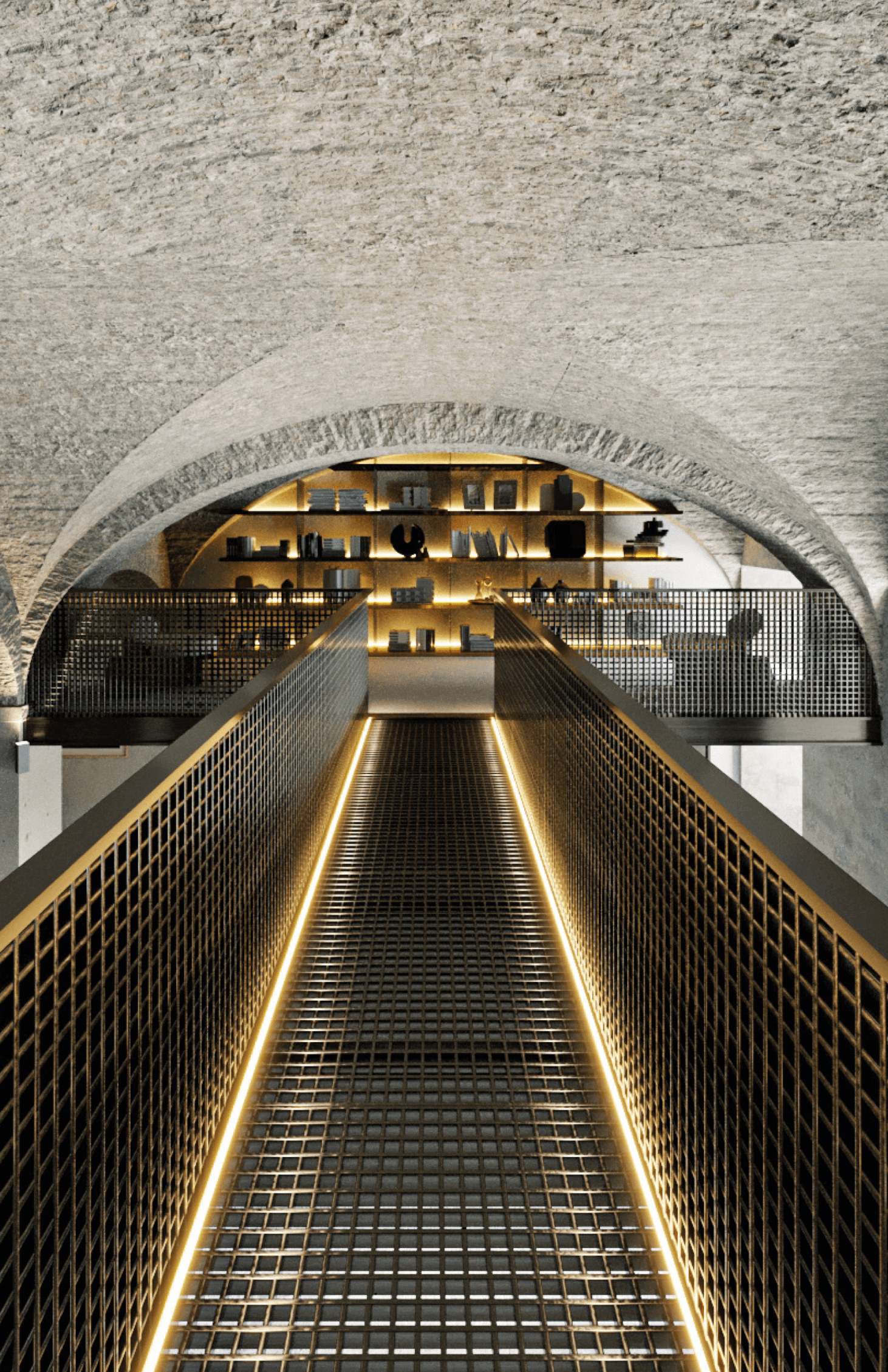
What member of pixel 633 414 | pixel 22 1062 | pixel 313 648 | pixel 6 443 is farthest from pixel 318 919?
pixel 633 414

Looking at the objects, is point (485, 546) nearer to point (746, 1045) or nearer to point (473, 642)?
point (473, 642)

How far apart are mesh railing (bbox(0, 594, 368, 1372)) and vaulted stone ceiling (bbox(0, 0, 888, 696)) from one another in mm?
2186

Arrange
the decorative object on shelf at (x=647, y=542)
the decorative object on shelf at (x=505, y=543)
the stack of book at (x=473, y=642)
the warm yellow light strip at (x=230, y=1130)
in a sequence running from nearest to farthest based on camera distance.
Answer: the warm yellow light strip at (x=230, y=1130)
the stack of book at (x=473, y=642)
the decorative object on shelf at (x=505, y=543)
the decorative object on shelf at (x=647, y=542)

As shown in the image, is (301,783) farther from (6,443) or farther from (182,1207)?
(6,443)

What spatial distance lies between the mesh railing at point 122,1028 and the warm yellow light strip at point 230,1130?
78mm

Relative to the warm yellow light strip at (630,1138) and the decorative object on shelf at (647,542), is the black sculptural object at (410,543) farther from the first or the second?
the warm yellow light strip at (630,1138)

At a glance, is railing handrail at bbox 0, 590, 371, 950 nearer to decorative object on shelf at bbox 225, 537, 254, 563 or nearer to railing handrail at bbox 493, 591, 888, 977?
→ railing handrail at bbox 493, 591, 888, 977

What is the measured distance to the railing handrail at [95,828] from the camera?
105 cm

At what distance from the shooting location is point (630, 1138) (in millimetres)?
2271

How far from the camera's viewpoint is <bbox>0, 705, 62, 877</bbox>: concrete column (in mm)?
8141

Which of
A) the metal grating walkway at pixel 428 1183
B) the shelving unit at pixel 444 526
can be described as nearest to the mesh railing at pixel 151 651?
the shelving unit at pixel 444 526

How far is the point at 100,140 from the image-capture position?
348 cm

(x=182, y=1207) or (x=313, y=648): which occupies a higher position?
(x=313, y=648)

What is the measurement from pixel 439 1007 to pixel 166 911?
1.44 m
